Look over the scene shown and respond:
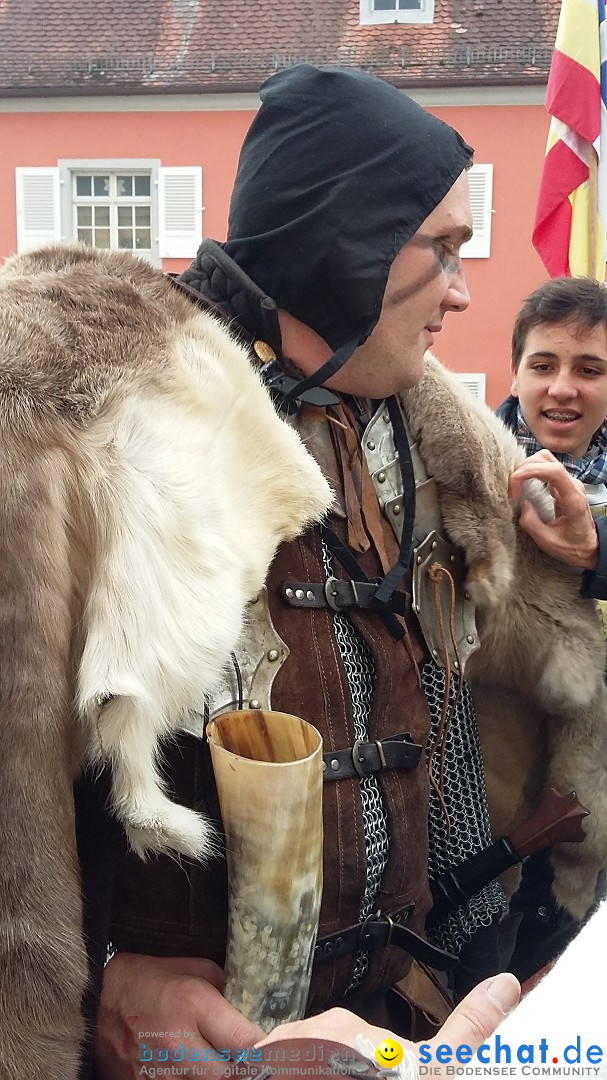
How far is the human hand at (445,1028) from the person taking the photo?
0.86 m

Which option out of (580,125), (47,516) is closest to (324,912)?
(47,516)

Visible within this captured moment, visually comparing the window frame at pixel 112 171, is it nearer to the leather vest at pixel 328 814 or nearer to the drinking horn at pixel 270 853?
the leather vest at pixel 328 814

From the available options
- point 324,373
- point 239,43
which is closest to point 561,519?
point 324,373

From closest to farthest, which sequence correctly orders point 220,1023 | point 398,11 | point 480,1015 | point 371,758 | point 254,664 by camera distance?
point 480,1015 < point 220,1023 < point 254,664 < point 371,758 < point 398,11

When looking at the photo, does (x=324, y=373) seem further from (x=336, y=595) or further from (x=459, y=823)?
(x=459, y=823)

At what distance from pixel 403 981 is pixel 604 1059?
38.6 inches

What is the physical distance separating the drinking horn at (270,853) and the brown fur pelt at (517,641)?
53cm

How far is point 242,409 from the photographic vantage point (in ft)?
3.63

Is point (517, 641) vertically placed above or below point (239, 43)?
below

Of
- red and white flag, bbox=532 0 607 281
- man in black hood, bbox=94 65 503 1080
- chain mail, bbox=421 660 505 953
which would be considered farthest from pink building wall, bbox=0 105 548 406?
man in black hood, bbox=94 65 503 1080

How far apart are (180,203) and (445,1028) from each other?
11562 millimetres

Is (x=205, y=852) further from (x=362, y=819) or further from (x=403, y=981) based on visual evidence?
(x=403, y=981)

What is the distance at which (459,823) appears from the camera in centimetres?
166

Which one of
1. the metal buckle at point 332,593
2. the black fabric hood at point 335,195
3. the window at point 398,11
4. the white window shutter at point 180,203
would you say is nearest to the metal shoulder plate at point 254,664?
the metal buckle at point 332,593
